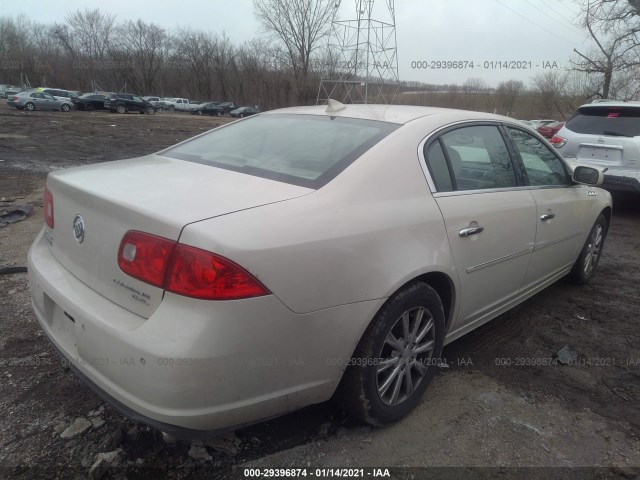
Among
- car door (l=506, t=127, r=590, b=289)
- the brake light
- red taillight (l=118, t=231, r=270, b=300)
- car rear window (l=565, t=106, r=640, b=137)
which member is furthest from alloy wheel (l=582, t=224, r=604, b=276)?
red taillight (l=118, t=231, r=270, b=300)

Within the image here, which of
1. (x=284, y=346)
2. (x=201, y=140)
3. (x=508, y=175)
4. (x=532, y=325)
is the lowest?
(x=532, y=325)

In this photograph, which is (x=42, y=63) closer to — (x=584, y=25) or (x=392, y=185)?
(x=584, y=25)

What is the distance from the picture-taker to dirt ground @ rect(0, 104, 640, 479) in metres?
2.14

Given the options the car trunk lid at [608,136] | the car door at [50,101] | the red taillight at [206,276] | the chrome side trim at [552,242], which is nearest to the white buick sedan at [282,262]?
the red taillight at [206,276]

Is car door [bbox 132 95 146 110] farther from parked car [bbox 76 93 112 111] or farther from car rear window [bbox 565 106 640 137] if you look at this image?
car rear window [bbox 565 106 640 137]

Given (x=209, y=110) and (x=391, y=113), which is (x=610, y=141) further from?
(x=209, y=110)

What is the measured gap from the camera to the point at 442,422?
8.15ft

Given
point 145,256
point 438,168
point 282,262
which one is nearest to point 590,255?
point 438,168

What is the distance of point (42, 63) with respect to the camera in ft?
211

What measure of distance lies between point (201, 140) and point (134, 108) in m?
38.4

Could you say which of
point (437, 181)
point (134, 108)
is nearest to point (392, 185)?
point (437, 181)

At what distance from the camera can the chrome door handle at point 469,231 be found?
2.53 metres

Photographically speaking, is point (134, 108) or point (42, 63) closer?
point (134, 108)

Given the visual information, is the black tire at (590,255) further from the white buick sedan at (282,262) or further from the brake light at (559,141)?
the brake light at (559,141)
